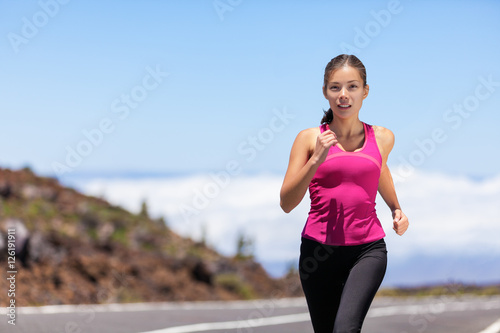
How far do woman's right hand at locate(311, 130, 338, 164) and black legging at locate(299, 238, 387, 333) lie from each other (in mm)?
604

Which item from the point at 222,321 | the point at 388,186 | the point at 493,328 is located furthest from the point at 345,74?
the point at 493,328

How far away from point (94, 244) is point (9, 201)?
4527 mm

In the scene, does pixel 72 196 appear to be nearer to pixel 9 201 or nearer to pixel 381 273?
pixel 9 201

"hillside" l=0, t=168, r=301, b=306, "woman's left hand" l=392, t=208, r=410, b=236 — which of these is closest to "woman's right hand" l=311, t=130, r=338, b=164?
"woman's left hand" l=392, t=208, r=410, b=236

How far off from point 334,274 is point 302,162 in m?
0.73

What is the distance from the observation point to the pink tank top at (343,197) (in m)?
4.95

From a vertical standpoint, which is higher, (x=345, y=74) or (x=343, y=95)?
(x=345, y=74)

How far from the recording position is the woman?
494 cm

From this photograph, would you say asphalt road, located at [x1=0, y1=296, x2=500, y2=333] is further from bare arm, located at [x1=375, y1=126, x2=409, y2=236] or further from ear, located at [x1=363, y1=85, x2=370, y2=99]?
ear, located at [x1=363, y1=85, x2=370, y2=99]

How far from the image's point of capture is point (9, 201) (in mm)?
29359

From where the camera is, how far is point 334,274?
5.05 m

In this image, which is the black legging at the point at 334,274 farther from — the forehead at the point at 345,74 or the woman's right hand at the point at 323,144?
the forehead at the point at 345,74

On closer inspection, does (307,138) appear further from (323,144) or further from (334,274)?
(334,274)

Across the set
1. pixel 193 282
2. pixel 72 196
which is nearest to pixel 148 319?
pixel 193 282
